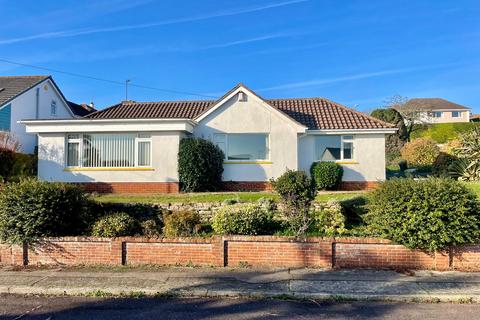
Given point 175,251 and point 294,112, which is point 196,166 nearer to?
point 294,112

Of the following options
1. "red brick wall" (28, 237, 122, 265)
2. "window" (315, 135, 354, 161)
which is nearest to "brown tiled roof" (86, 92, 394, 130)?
"window" (315, 135, 354, 161)

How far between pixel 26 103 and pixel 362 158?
21.7 metres

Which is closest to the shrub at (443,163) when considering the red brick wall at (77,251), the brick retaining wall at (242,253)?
the brick retaining wall at (242,253)

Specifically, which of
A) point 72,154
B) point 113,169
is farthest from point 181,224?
point 72,154

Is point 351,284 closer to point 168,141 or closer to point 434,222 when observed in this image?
point 434,222

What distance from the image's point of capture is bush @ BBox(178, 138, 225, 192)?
15.4 metres

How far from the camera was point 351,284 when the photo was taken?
24.0 ft

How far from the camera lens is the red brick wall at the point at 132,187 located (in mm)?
15773

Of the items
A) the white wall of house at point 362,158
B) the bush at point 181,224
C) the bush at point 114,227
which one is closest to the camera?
the bush at point 114,227

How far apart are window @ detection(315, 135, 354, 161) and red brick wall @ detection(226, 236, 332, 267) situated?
943cm

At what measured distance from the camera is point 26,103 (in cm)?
2534

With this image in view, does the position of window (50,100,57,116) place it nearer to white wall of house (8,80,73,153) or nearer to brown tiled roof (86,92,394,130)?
white wall of house (8,80,73,153)

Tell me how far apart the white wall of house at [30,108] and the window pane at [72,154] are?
25.2 ft

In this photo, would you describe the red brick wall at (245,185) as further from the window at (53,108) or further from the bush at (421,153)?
the window at (53,108)
